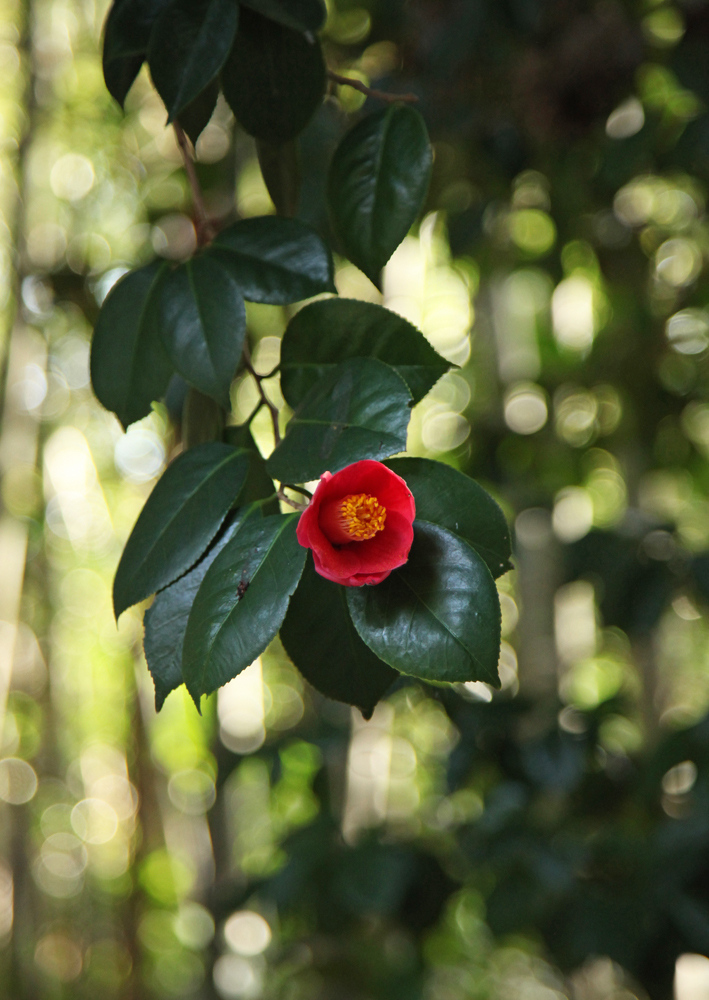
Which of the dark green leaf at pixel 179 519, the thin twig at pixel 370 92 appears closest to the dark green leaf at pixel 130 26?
the thin twig at pixel 370 92

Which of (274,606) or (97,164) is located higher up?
(274,606)

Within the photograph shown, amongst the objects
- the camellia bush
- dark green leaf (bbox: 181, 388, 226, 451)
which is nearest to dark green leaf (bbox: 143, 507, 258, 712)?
the camellia bush

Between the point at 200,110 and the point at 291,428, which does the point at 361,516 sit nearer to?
the point at 291,428

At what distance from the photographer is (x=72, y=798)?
6.47m

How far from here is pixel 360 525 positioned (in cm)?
33

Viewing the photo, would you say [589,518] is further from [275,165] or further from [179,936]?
[179,936]

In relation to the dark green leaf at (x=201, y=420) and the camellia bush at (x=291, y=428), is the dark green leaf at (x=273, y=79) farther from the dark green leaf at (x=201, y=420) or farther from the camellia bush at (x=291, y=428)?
the dark green leaf at (x=201, y=420)

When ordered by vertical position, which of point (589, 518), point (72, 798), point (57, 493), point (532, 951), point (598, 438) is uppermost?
point (598, 438)

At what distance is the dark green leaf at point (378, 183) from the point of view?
0.48 metres

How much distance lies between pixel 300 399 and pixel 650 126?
0.91m

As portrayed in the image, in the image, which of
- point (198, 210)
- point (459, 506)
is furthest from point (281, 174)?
point (459, 506)

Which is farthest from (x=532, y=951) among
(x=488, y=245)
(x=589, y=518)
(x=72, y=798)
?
(x=72, y=798)

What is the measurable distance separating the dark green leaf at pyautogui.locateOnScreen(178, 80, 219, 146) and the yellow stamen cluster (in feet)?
0.98

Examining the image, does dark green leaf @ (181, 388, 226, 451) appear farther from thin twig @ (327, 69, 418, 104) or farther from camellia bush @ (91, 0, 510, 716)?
thin twig @ (327, 69, 418, 104)
